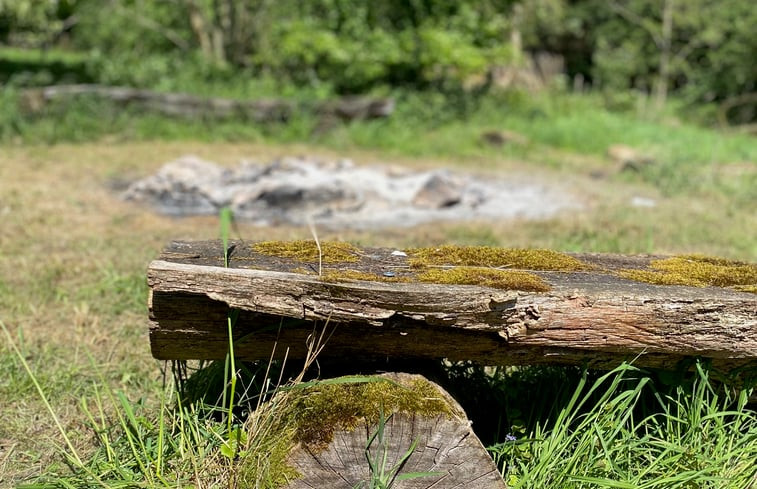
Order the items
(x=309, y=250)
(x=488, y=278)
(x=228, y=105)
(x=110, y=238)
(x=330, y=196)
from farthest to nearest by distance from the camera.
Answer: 1. (x=228, y=105)
2. (x=330, y=196)
3. (x=110, y=238)
4. (x=309, y=250)
5. (x=488, y=278)

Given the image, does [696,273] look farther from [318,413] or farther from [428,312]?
[318,413]

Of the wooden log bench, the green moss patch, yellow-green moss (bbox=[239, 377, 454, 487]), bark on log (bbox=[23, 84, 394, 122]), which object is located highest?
bark on log (bbox=[23, 84, 394, 122])

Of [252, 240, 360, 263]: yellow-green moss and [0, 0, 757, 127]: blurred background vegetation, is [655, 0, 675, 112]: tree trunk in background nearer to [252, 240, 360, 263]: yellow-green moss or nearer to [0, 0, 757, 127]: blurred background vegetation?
[0, 0, 757, 127]: blurred background vegetation

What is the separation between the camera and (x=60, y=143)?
9.42 meters

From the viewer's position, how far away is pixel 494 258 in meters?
2.80

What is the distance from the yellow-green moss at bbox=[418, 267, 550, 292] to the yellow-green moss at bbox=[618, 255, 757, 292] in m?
0.42

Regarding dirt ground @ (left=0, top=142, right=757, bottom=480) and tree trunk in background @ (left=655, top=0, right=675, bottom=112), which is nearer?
dirt ground @ (left=0, top=142, right=757, bottom=480)

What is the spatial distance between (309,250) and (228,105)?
8.35 metres

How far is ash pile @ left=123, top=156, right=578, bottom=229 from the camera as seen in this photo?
265 inches

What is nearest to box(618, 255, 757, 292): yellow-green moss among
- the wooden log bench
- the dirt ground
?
the wooden log bench

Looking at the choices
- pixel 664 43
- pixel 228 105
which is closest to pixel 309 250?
pixel 228 105

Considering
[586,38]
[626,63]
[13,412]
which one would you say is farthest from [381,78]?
[586,38]

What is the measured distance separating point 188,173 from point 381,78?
18.0 feet

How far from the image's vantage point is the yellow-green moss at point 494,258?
2.72 meters
